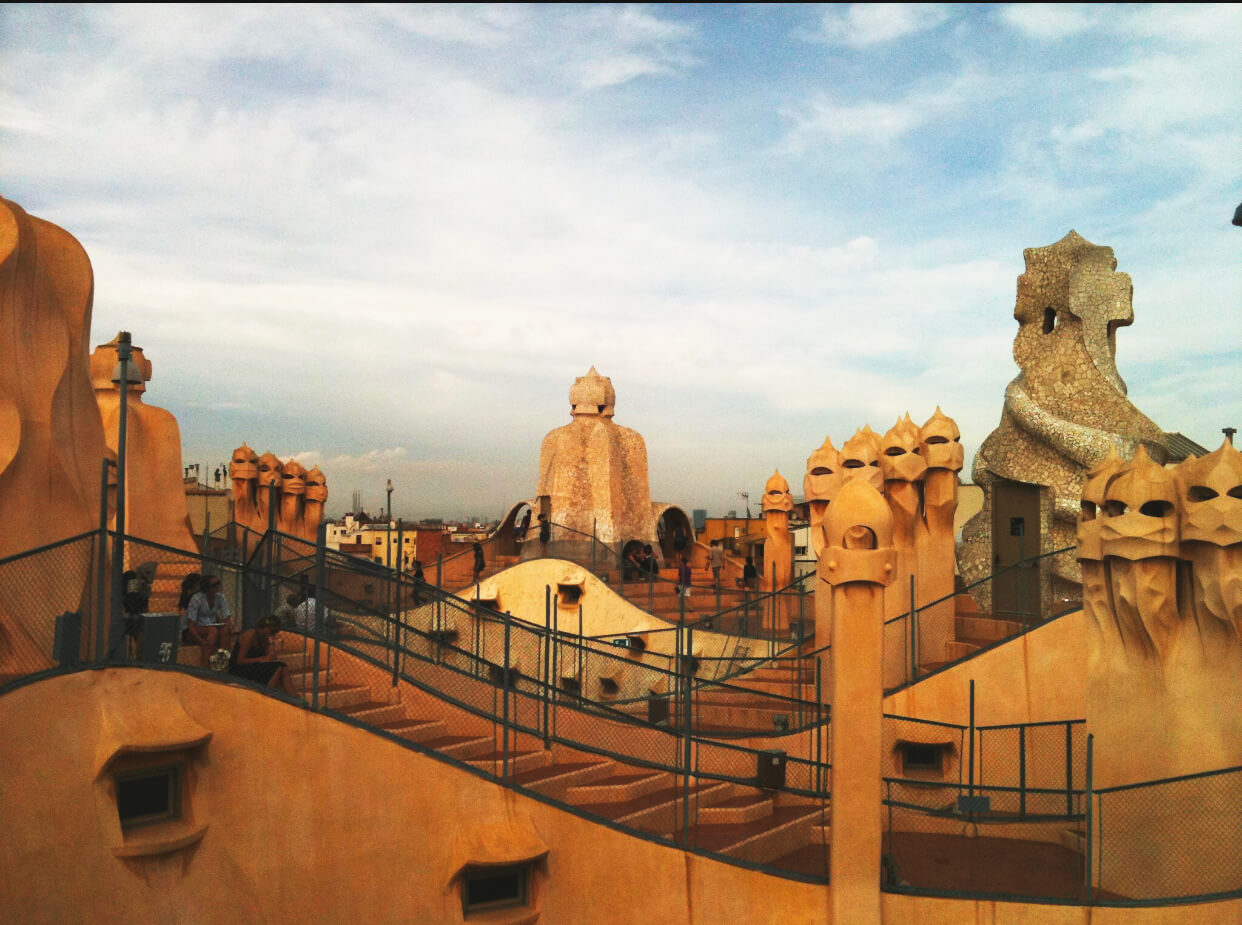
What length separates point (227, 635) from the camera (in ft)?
35.2

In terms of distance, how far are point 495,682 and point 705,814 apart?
9.19ft

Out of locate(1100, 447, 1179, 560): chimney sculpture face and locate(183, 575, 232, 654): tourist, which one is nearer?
locate(183, 575, 232, 654): tourist

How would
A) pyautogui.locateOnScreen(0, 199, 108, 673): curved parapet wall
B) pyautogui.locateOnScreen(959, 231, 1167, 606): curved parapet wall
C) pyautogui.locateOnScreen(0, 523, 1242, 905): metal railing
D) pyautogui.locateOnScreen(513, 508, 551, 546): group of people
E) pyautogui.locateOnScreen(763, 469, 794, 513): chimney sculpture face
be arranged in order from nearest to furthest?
pyautogui.locateOnScreen(0, 523, 1242, 905): metal railing, pyautogui.locateOnScreen(0, 199, 108, 673): curved parapet wall, pyautogui.locateOnScreen(959, 231, 1167, 606): curved parapet wall, pyautogui.locateOnScreen(763, 469, 794, 513): chimney sculpture face, pyautogui.locateOnScreen(513, 508, 551, 546): group of people

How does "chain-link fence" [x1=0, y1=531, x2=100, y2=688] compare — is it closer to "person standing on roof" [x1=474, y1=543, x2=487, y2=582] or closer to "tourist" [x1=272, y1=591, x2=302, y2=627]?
"tourist" [x1=272, y1=591, x2=302, y2=627]

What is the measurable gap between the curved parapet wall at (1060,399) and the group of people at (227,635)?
1611cm

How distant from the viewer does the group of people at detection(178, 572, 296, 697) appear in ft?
33.9

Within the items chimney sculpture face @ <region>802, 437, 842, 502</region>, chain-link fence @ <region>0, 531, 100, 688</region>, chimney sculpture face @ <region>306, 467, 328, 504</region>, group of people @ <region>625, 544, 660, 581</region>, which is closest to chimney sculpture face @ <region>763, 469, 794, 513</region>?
group of people @ <region>625, 544, 660, 581</region>

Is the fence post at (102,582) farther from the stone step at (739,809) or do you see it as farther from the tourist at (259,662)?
the stone step at (739,809)

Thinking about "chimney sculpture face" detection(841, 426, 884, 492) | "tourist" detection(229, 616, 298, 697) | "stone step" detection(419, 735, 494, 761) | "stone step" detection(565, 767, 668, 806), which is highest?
"chimney sculpture face" detection(841, 426, 884, 492)

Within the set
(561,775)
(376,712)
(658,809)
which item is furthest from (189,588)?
(658,809)

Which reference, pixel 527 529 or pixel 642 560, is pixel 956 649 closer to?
pixel 642 560

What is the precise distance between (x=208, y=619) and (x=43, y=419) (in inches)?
128

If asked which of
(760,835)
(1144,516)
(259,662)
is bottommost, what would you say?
(760,835)

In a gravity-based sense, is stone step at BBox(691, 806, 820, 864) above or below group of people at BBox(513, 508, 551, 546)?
below
